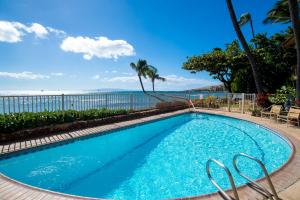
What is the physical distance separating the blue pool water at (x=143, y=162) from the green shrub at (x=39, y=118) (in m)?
1.29

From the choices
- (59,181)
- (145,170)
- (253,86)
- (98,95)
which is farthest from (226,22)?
(59,181)

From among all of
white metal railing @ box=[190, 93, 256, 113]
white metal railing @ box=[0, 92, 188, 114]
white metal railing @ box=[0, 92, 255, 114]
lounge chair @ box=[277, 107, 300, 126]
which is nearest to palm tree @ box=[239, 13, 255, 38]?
white metal railing @ box=[190, 93, 256, 113]

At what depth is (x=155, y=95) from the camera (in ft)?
44.4

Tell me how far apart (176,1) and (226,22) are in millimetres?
7243

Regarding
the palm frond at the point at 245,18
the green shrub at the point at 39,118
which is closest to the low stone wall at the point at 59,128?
the green shrub at the point at 39,118

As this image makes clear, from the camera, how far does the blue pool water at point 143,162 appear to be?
435cm

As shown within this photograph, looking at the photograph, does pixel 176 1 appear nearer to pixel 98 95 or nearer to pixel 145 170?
pixel 98 95

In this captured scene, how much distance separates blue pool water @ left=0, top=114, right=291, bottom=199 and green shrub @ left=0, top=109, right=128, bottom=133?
1.29 meters

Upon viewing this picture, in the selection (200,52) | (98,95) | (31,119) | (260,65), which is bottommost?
(31,119)

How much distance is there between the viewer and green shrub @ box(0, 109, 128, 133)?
6223 millimetres

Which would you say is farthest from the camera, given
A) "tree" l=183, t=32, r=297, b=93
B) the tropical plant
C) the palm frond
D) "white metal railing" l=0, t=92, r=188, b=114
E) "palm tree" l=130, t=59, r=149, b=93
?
the palm frond

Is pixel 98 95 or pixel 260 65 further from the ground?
pixel 260 65

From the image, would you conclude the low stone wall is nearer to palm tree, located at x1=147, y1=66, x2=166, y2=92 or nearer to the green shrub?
the green shrub

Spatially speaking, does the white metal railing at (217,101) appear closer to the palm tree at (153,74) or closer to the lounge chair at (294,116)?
the lounge chair at (294,116)
